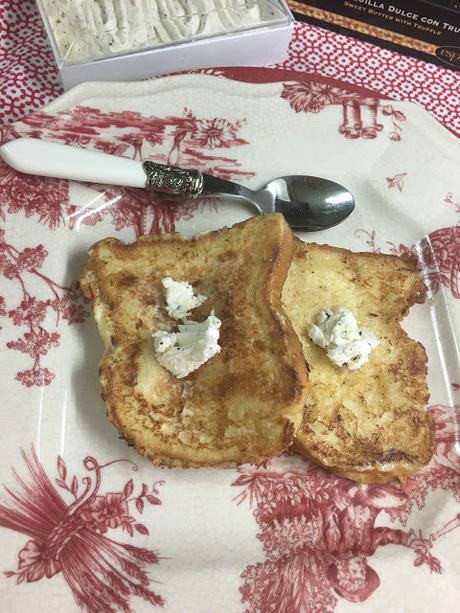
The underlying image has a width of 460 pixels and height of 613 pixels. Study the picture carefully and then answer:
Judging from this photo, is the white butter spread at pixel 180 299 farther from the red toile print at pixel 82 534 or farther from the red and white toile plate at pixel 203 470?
the red toile print at pixel 82 534

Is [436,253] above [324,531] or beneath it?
above

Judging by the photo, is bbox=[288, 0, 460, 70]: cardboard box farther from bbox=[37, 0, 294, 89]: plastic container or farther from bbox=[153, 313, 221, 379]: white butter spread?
bbox=[153, 313, 221, 379]: white butter spread

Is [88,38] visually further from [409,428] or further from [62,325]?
[409,428]

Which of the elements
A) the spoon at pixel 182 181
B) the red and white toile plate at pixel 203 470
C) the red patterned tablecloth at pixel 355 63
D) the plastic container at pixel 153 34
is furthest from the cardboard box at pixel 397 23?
the spoon at pixel 182 181

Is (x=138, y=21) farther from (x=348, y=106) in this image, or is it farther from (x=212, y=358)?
(x=212, y=358)

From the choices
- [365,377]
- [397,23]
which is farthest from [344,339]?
[397,23]
